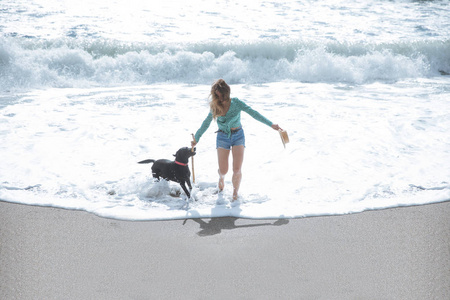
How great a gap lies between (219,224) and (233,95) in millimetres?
7208

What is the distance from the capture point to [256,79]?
13234 mm

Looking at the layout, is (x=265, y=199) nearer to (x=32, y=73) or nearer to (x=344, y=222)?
(x=344, y=222)

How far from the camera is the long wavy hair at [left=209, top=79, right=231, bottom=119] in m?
4.56

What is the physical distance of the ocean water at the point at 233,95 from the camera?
201 inches

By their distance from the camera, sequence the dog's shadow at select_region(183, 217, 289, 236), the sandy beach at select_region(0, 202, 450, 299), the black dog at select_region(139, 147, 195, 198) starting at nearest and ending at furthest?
the sandy beach at select_region(0, 202, 450, 299)
the dog's shadow at select_region(183, 217, 289, 236)
the black dog at select_region(139, 147, 195, 198)

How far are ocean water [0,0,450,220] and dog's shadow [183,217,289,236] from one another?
0.15 metres

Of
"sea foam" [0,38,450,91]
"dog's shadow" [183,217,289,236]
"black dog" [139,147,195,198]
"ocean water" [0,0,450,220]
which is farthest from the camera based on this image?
"sea foam" [0,38,450,91]

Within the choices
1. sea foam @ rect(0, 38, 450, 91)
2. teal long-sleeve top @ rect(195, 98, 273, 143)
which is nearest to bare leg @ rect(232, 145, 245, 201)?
teal long-sleeve top @ rect(195, 98, 273, 143)

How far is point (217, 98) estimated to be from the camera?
15.1 ft

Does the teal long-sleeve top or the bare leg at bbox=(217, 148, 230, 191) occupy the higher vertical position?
the teal long-sleeve top

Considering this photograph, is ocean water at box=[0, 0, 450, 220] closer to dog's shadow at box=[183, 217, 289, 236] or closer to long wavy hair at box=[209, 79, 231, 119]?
dog's shadow at box=[183, 217, 289, 236]

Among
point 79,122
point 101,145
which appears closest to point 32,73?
point 79,122

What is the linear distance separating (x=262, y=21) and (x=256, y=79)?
Result: 7.03m

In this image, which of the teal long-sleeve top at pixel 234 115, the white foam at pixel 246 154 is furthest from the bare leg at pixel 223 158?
the white foam at pixel 246 154
